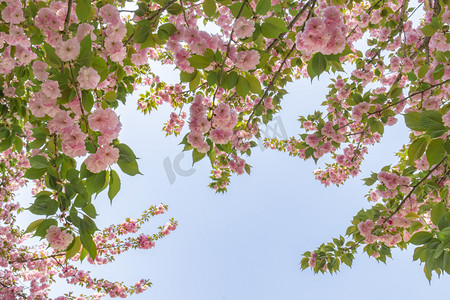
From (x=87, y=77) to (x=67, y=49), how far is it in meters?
0.12

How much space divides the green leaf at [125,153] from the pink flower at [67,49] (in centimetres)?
38

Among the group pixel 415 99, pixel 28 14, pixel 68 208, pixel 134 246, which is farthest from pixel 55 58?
pixel 134 246

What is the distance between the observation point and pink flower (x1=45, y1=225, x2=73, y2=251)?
1102 millimetres

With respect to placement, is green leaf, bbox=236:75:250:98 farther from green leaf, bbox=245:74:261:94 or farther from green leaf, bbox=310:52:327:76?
green leaf, bbox=310:52:327:76

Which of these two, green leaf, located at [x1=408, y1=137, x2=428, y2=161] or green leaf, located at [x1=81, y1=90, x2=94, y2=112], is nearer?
green leaf, located at [x1=81, y1=90, x2=94, y2=112]

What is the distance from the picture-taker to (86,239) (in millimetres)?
1031

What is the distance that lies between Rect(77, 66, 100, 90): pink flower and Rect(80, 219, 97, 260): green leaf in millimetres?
558

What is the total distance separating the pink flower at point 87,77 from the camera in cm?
99

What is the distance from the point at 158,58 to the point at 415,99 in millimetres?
3572

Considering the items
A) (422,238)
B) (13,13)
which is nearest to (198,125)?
(13,13)

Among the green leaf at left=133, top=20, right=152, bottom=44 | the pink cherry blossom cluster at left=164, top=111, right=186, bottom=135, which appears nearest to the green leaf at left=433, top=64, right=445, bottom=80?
the green leaf at left=133, top=20, right=152, bottom=44

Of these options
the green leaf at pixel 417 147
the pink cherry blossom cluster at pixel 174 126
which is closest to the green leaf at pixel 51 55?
the green leaf at pixel 417 147

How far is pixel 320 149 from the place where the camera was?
2990 mm

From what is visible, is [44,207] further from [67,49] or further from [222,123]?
[222,123]
